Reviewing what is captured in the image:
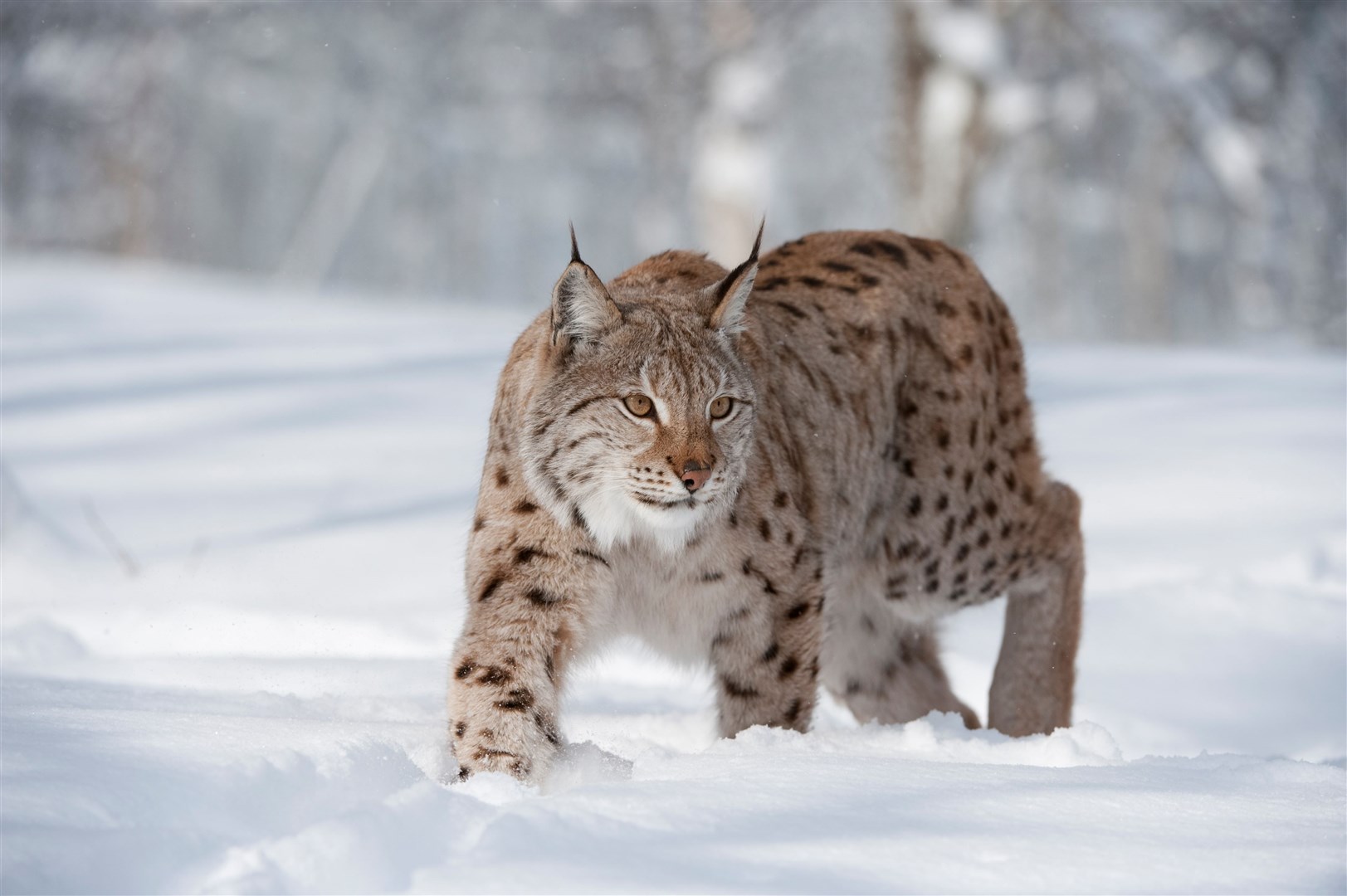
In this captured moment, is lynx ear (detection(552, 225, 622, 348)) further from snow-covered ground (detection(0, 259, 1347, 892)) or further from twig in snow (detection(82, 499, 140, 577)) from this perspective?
twig in snow (detection(82, 499, 140, 577))

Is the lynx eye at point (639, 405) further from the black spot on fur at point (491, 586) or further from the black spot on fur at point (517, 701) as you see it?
the black spot on fur at point (517, 701)

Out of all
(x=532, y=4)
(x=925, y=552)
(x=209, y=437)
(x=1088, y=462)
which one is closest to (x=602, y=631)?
(x=925, y=552)

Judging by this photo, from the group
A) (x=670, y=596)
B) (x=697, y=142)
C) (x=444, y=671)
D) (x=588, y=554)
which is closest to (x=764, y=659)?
(x=670, y=596)

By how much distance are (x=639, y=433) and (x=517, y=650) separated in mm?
539

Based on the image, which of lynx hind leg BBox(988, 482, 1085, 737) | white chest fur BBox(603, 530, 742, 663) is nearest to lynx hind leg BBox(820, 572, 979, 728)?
lynx hind leg BBox(988, 482, 1085, 737)

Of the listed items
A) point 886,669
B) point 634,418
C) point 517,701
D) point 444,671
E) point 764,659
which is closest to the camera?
point 517,701

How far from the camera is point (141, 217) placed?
30.3 m

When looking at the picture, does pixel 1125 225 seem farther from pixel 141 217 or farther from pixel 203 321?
pixel 203 321

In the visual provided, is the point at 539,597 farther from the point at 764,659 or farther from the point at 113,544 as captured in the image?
the point at 113,544

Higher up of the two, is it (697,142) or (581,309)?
(697,142)

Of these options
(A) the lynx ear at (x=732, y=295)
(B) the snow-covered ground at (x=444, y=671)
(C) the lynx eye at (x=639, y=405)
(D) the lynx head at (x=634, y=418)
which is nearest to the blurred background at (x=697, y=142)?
(B) the snow-covered ground at (x=444, y=671)

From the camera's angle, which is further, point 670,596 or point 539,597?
point 670,596

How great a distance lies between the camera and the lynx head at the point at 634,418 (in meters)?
3.19

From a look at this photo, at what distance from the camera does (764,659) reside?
3512mm
